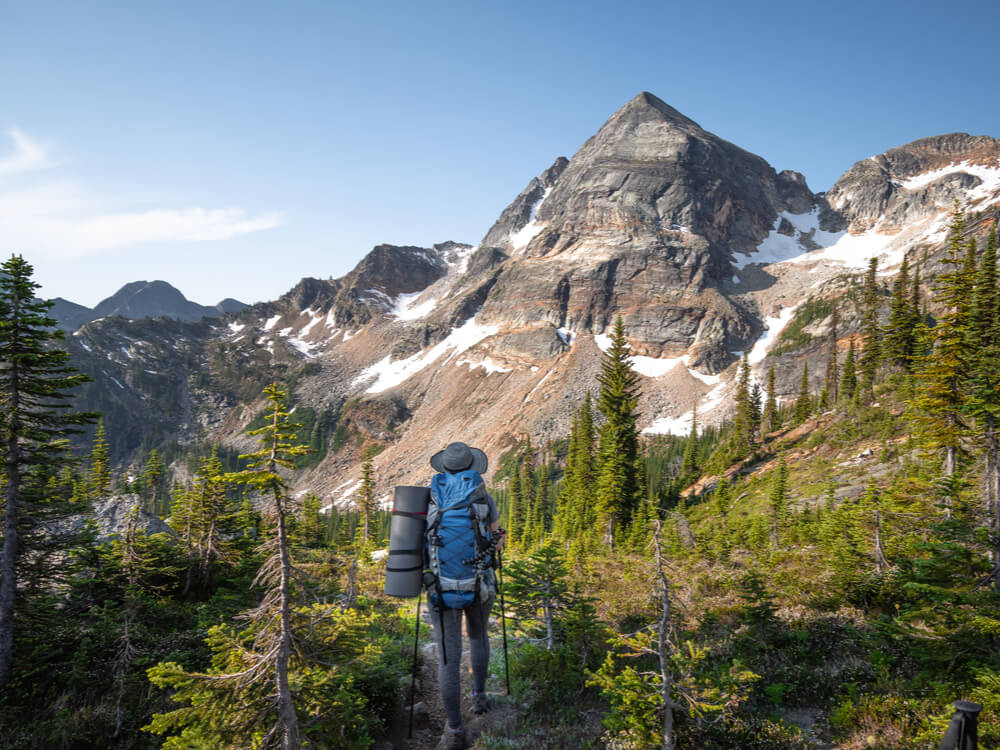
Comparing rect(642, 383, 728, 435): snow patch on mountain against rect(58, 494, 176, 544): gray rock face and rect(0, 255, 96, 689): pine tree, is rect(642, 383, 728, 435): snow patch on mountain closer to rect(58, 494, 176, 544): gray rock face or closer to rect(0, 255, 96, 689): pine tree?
rect(58, 494, 176, 544): gray rock face

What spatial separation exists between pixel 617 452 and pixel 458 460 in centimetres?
2662

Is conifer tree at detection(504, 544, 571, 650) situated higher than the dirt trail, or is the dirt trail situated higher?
conifer tree at detection(504, 544, 571, 650)

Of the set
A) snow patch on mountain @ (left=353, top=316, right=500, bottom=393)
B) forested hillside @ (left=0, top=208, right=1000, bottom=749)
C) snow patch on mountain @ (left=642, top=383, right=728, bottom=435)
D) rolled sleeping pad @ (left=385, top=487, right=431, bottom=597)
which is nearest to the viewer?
forested hillside @ (left=0, top=208, right=1000, bottom=749)

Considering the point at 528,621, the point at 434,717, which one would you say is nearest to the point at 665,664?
the point at 434,717

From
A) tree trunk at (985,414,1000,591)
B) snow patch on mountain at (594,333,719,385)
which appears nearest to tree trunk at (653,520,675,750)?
tree trunk at (985,414,1000,591)

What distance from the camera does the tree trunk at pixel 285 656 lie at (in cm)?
447

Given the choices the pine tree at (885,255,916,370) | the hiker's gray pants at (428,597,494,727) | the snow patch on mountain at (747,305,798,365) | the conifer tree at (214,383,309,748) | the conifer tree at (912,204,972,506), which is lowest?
the hiker's gray pants at (428,597,494,727)

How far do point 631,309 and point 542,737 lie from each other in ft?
563

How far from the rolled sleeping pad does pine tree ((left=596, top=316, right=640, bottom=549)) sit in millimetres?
25982

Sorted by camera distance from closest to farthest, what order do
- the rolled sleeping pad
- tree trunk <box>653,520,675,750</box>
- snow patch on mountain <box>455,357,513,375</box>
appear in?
tree trunk <box>653,520,675,750</box>, the rolled sleeping pad, snow patch on mountain <box>455,357,513,375</box>

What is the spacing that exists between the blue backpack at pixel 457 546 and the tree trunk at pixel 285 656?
1.61 meters

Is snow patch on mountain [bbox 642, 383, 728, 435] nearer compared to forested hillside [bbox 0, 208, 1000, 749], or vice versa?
forested hillside [bbox 0, 208, 1000, 749]

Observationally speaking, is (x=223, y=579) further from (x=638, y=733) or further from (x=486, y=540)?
(x=638, y=733)

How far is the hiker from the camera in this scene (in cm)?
557
